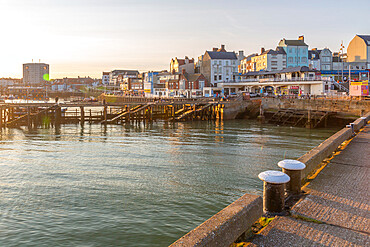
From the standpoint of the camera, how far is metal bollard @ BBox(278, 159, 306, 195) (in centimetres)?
847

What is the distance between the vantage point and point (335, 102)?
43.7 meters

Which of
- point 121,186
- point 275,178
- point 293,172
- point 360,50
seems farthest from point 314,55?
point 275,178

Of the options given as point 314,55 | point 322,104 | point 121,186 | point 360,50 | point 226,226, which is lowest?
point 121,186

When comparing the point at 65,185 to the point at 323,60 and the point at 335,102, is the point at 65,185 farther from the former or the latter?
the point at 323,60

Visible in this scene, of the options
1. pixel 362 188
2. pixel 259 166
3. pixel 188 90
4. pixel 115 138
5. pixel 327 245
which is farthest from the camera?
pixel 188 90

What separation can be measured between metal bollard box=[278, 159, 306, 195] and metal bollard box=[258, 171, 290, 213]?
1153mm

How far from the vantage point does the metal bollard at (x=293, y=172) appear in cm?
847

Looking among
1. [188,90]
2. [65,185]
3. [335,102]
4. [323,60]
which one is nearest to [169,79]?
[188,90]

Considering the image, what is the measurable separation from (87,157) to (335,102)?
34214 mm

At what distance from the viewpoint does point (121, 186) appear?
15.4 meters

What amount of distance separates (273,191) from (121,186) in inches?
374

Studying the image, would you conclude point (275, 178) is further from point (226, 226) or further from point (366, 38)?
point (366, 38)

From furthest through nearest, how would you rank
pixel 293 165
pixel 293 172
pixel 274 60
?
pixel 274 60 < pixel 293 172 < pixel 293 165

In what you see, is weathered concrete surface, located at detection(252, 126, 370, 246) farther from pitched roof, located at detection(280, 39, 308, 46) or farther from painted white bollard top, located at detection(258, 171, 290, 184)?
pitched roof, located at detection(280, 39, 308, 46)
